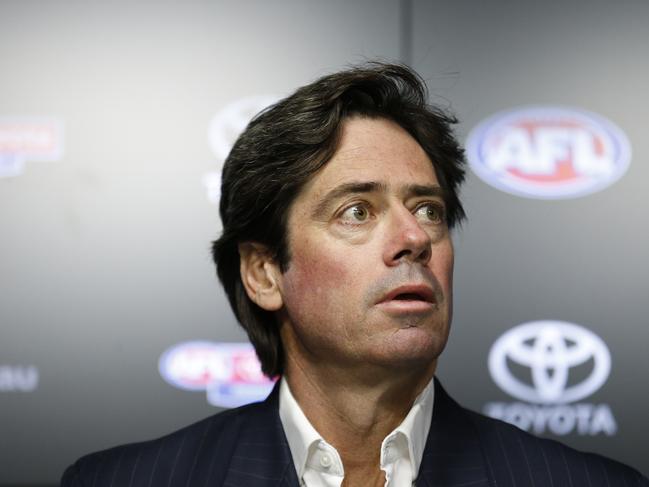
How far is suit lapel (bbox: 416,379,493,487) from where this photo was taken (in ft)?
5.03

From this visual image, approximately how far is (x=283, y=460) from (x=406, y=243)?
0.44 meters

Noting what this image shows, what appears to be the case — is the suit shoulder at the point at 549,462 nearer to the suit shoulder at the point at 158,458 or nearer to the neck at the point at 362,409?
the neck at the point at 362,409

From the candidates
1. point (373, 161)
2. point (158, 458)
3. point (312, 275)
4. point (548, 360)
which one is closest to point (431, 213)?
point (373, 161)

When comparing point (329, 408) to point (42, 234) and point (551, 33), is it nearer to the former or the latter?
point (42, 234)

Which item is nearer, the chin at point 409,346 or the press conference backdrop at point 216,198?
the chin at point 409,346

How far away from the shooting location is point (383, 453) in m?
1.52

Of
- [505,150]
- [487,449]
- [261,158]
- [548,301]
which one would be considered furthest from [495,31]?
[487,449]

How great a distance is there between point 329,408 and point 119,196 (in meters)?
1.16

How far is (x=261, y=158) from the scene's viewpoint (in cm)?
170

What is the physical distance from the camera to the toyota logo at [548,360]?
246 cm

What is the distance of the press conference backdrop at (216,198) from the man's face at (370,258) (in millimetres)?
871

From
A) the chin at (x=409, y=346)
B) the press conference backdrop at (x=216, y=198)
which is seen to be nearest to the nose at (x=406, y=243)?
the chin at (x=409, y=346)

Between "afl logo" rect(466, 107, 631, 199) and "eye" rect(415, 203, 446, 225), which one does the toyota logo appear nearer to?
"afl logo" rect(466, 107, 631, 199)

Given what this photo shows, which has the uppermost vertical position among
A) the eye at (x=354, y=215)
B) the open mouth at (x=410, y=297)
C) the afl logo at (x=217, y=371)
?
the eye at (x=354, y=215)
